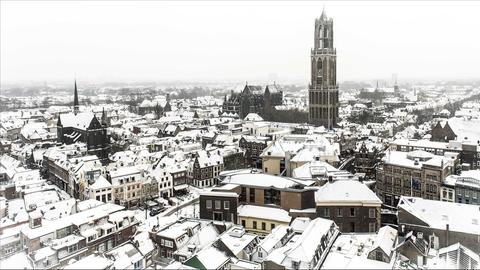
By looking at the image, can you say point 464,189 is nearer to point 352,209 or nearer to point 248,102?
point 352,209

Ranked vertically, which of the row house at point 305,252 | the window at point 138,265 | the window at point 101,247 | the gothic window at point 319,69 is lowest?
the window at point 101,247

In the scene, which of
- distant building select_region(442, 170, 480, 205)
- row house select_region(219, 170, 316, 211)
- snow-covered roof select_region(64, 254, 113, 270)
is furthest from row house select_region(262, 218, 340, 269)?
distant building select_region(442, 170, 480, 205)

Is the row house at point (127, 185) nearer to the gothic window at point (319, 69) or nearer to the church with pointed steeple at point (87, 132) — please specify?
the church with pointed steeple at point (87, 132)

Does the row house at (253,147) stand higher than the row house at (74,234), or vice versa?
the row house at (253,147)

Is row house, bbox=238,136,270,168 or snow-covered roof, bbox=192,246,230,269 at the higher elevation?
row house, bbox=238,136,270,168

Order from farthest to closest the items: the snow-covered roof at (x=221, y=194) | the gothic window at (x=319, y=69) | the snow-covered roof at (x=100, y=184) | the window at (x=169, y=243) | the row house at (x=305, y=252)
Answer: the gothic window at (x=319, y=69) < the snow-covered roof at (x=100, y=184) < the snow-covered roof at (x=221, y=194) < the window at (x=169, y=243) < the row house at (x=305, y=252)

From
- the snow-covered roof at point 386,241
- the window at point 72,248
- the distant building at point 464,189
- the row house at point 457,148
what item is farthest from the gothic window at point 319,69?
the window at point 72,248

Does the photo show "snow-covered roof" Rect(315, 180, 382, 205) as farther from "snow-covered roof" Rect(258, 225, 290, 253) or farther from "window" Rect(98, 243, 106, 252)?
"window" Rect(98, 243, 106, 252)
